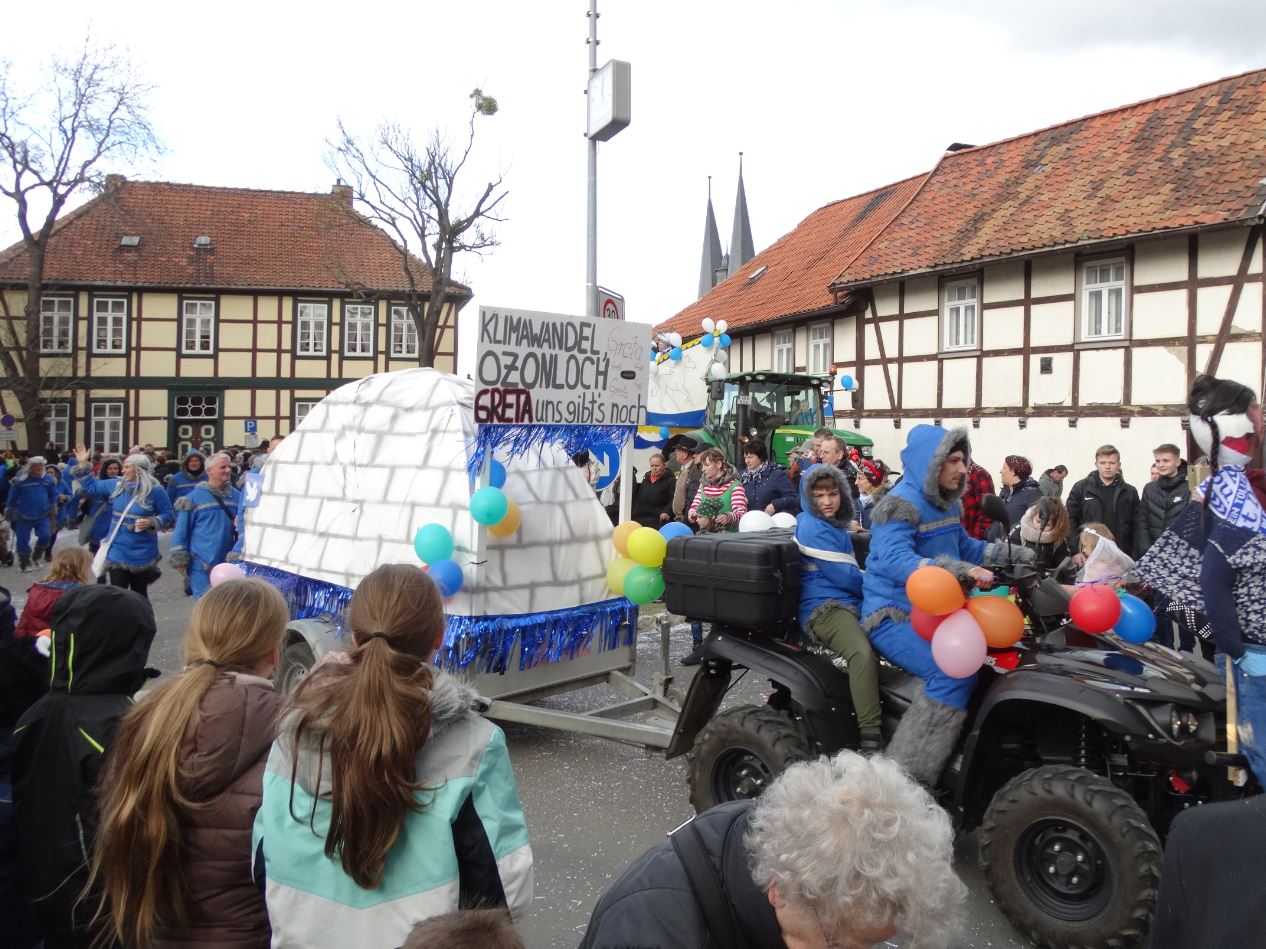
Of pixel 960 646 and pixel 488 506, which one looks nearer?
pixel 960 646

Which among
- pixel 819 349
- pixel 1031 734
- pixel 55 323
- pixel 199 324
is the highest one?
pixel 199 324

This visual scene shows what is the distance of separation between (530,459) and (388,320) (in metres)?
30.2

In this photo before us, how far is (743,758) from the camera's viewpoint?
4422 millimetres

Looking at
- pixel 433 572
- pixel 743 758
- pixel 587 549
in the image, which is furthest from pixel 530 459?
pixel 743 758

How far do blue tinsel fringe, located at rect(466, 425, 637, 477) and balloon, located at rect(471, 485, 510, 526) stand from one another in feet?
0.86

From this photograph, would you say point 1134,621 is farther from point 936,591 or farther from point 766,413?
point 766,413

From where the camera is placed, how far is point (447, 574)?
527 centimetres

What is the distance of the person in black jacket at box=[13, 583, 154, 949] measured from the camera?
242 centimetres

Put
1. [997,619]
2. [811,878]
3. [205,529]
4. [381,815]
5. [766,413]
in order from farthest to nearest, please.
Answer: [766,413] < [205,529] < [997,619] < [381,815] < [811,878]

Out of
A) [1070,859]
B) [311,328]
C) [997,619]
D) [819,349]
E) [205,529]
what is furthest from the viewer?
[311,328]

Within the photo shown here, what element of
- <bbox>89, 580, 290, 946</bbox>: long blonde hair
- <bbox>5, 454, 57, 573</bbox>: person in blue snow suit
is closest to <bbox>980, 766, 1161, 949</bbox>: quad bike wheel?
<bbox>89, 580, 290, 946</bbox>: long blonde hair

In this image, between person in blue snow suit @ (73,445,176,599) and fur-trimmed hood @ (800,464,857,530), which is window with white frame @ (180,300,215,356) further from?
fur-trimmed hood @ (800,464,857,530)

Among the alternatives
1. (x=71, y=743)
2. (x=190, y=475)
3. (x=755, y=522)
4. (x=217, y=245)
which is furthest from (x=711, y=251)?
(x=71, y=743)

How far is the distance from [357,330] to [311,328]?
1547mm
